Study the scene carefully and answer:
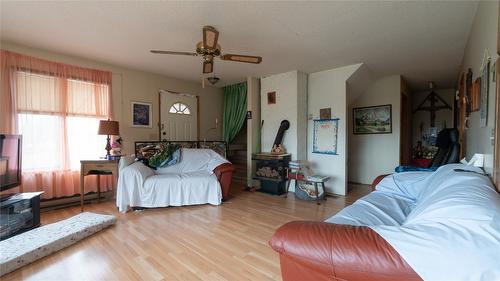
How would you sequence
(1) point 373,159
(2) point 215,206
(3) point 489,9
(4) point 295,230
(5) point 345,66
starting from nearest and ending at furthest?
(4) point 295,230
(3) point 489,9
(2) point 215,206
(5) point 345,66
(1) point 373,159

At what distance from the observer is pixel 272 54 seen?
3348mm

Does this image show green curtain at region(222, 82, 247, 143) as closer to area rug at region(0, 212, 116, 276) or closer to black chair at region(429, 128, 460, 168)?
area rug at region(0, 212, 116, 276)

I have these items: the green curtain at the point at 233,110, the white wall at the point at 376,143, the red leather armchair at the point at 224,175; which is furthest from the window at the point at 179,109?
the white wall at the point at 376,143

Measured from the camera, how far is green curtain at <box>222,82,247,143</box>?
516 centimetres

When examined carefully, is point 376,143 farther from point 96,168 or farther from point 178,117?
point 96,168

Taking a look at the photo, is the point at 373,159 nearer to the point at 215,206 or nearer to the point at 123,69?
the point at 215,206

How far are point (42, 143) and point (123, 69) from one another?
1690 millimetres

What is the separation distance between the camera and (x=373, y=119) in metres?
4.86

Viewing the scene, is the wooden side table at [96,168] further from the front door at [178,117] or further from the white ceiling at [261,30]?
the white ceiling at [261,30]

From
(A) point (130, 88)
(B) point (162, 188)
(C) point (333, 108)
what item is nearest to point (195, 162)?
(B) point (162, 188)

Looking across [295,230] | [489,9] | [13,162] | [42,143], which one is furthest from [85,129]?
[489,9]

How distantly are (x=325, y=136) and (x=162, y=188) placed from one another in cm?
301

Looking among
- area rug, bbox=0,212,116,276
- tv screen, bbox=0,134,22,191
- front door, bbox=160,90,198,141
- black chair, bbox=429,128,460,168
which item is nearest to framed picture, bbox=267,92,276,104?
front door, bbox=160,90,198,141

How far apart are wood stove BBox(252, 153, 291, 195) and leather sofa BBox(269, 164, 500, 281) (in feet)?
10.1
